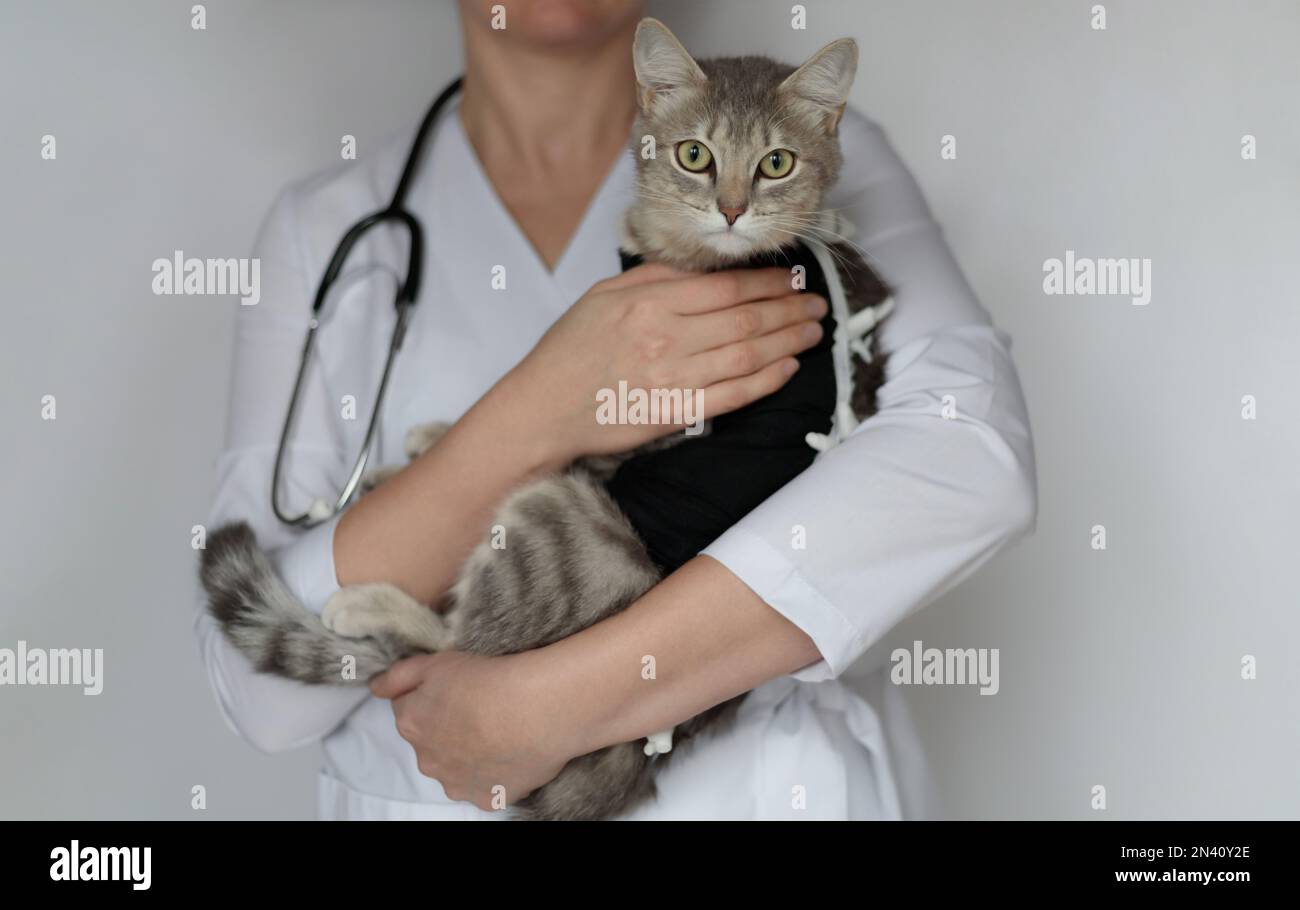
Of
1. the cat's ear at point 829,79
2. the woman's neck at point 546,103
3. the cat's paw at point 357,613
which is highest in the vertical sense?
the woman's neck at point 546,103

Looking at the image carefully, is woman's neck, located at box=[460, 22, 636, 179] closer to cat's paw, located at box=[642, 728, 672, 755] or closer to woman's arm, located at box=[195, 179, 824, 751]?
woman's arm, located at box=[195, 179, 824, 751]

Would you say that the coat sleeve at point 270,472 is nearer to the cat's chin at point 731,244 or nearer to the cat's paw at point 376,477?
the cat's paw at point 376,477

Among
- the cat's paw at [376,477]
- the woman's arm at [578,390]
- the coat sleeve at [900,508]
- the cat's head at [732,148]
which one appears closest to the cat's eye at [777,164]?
the cat's head at [732,148]

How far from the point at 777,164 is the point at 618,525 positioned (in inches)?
16.8

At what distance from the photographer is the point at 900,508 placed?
1.08 meters

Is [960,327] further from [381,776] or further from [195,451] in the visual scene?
[195,451]

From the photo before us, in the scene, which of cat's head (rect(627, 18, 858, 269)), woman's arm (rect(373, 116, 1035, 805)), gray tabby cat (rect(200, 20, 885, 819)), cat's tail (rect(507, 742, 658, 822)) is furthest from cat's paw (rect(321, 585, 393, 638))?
cat's head (rect(627, 18, 858, 269))

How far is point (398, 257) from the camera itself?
146 cm

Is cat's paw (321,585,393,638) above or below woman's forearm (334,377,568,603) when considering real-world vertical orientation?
below

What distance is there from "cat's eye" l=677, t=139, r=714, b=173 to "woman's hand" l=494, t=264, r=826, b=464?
0.12 metres

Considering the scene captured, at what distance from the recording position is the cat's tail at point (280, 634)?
4.03 ft

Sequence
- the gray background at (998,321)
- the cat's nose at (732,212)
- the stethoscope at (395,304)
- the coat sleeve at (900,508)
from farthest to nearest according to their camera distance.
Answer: the gray background at (998,321) < the stethoscope at (395,304) < the cat's nose at (732,212) < the coat sleeve at (900,508)

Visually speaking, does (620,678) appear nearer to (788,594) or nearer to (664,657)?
(664,657)

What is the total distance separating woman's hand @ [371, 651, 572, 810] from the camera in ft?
3.59
